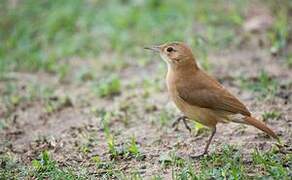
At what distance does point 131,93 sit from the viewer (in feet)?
30.1

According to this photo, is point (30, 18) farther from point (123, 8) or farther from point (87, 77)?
point (87, 77)

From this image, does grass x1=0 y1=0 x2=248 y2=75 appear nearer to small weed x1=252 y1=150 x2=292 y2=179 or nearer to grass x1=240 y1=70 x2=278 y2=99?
grass x1=240 y1=70 x2=278 y2=99

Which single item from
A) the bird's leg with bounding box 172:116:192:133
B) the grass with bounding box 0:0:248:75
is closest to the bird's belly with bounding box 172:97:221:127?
the bird's leg with bounding box 172:116:192:133

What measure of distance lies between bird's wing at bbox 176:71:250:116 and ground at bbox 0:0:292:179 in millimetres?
432

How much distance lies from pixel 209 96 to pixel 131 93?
2348 millimetres

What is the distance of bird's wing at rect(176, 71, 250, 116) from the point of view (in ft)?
22.8

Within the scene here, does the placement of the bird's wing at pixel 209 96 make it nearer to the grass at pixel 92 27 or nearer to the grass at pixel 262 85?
the grass at pixel 262 85

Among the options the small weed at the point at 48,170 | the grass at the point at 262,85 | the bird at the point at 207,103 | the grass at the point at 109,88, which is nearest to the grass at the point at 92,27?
the grass at the point at 109,88

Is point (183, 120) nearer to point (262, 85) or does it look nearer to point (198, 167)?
point (198, 167)

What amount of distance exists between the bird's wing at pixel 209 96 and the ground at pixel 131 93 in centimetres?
43

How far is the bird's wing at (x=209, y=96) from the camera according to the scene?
6.94 meters

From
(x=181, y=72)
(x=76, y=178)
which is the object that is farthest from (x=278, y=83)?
(x=76, y=178)

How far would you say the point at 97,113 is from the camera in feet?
28.2

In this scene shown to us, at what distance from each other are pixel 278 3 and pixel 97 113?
3.83m
